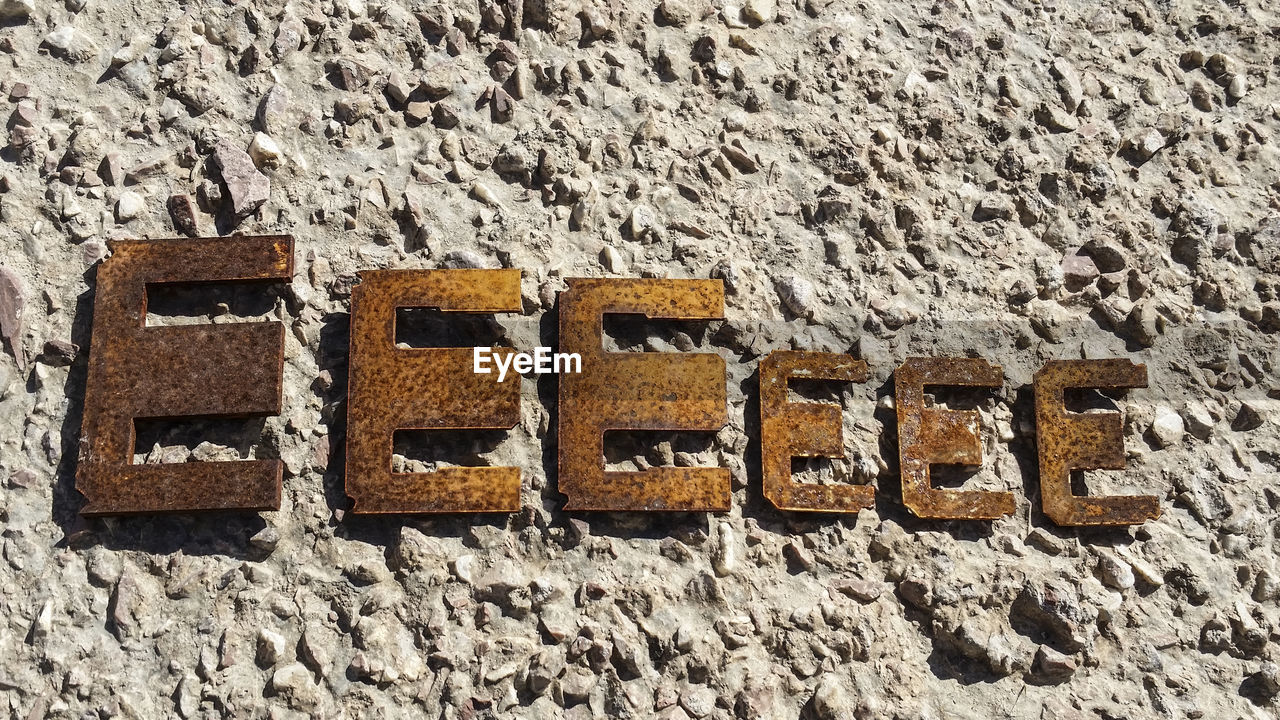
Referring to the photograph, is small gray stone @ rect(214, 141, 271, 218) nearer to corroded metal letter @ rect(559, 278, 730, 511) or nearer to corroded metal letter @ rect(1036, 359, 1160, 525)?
corroded metal letter @ rect(559, 278, 730, 511)

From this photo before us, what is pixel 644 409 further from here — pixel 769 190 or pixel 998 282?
pixel 998 282

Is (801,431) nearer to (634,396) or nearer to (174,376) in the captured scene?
(634,396)

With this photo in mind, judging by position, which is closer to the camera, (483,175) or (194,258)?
(194,258)

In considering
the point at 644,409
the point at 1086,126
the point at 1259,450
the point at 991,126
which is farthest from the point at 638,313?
the point at 1259,450

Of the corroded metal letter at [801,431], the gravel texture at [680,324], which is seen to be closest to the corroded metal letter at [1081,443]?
the gravel texture at [680,324]

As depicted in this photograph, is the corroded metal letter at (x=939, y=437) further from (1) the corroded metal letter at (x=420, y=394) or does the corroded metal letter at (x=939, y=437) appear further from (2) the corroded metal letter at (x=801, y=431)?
(1) the corroded metal letter at (x=420, y=394)

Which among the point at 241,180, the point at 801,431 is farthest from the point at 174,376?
the point at 801,431
